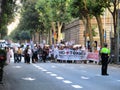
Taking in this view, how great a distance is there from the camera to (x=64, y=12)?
70.3 m

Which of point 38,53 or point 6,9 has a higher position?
point 6,9

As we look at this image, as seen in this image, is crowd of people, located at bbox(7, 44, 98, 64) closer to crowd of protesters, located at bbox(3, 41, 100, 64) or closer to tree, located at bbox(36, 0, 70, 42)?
crowd of protesters, located at bbox(3, 41, 100, 64)

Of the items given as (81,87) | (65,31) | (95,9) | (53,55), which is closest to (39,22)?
(65,31)

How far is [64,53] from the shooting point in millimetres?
48594

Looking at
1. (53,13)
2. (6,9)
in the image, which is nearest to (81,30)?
(53,13)

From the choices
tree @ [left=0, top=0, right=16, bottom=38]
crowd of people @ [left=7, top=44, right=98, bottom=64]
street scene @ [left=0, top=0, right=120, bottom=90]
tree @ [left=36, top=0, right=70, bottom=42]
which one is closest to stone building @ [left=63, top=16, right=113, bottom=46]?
street scene @ [left=0, top=0, right=120, bottom=90]

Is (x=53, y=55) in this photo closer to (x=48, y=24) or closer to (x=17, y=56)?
(x=17, y=56)

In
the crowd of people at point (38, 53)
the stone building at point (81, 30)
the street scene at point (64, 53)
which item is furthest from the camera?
the stone building at point (81, 30)

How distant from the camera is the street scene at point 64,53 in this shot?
781 inches

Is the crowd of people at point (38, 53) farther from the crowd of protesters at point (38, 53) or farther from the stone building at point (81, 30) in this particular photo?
the stone building at point (81, 30)

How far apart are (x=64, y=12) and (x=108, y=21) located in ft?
33.2

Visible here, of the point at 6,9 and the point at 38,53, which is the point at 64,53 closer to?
the point at 38,53

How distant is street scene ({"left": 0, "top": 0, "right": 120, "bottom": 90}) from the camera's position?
1984cm

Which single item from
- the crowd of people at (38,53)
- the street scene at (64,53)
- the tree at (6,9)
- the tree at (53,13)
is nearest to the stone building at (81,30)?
the street scene at (64,53)
